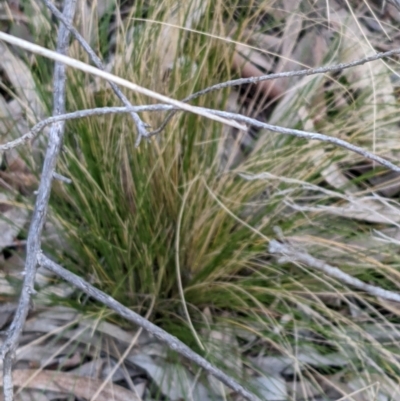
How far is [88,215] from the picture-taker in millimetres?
985

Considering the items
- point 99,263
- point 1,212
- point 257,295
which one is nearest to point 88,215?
point 99,263

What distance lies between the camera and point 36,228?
26.8 inches

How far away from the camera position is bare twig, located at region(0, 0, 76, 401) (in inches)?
24.6

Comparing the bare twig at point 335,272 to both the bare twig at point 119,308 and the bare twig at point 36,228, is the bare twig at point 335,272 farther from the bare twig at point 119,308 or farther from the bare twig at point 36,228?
the bare twig at point 36,228

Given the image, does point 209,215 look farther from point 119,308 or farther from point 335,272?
point 119,308

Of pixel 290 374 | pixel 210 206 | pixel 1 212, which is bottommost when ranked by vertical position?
pixel 290 374

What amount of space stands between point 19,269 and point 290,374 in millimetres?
508

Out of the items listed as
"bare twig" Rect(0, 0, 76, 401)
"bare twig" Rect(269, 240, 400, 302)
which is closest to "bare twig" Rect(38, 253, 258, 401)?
"bare twig" Rect(0, 0, 76, 401)

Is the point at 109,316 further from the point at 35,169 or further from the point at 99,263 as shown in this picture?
the point at 35,169

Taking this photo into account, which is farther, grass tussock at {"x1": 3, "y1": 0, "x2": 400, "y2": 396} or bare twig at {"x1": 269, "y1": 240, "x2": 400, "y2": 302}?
grass tussock at {"x1": 3, "y1": 0, "x2": 400, "y2": 396}

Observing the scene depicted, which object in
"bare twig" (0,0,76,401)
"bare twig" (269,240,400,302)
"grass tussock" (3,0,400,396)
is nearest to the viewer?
"bare twig" (0,0,76,401)

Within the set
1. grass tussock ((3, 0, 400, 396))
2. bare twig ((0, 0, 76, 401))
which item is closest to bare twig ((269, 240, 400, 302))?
grass tussock ((3, 0, 400, 396))

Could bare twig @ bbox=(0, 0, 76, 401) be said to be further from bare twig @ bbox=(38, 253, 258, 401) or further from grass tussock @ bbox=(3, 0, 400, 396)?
grass tussock @ bbox=(3, 0, 400, 396)

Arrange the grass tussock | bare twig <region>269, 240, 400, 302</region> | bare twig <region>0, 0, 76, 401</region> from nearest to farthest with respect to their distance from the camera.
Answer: bare twig <region>0, 0, 76, 401</region> < bare twig <region>269, 240, 400, 302</region> < the grass tussock
